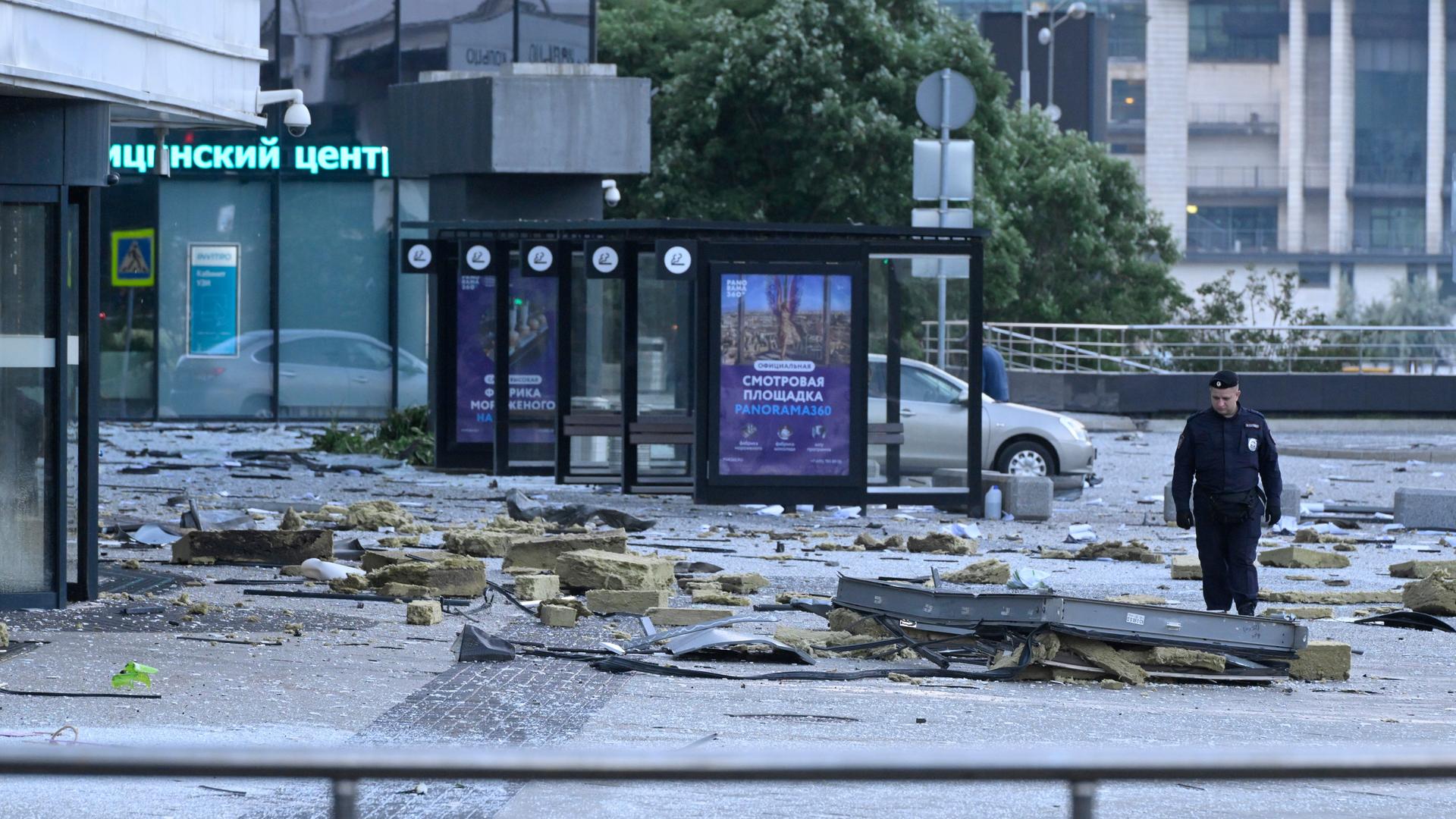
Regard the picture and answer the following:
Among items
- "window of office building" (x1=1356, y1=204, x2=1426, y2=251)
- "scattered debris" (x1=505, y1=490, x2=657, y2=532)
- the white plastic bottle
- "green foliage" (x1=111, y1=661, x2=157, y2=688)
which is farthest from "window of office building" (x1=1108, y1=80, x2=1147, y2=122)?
"green foliage" (x1=111, y1=661, x2=157, y2=688)

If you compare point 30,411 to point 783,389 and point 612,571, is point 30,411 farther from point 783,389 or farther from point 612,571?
point 783,389

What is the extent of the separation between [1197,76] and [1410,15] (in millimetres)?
9629

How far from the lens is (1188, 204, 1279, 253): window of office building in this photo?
9412cm

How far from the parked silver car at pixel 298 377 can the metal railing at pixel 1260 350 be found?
9.83 meters

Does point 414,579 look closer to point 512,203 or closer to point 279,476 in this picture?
point 279,476

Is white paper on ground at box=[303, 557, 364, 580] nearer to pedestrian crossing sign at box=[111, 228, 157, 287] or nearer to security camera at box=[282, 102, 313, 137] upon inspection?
security camera at box=[282, 102, 313, 137]

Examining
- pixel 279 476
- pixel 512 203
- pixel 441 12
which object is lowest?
pixel 279 476

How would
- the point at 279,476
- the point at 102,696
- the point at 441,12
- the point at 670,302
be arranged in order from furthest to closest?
the point at 441,12 → the point at 279,476 → the point at 670,302 → the point at 102,696

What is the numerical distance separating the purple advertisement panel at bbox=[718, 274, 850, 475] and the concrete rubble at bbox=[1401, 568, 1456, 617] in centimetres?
585

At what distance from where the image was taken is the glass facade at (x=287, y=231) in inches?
1134

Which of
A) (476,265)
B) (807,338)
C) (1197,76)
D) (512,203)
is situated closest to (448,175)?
(512,203)

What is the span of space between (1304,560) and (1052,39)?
166ft

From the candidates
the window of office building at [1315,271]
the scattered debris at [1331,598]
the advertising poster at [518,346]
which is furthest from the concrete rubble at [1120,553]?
the window of office building at [1315,271]

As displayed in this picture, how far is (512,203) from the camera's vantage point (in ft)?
70.5
